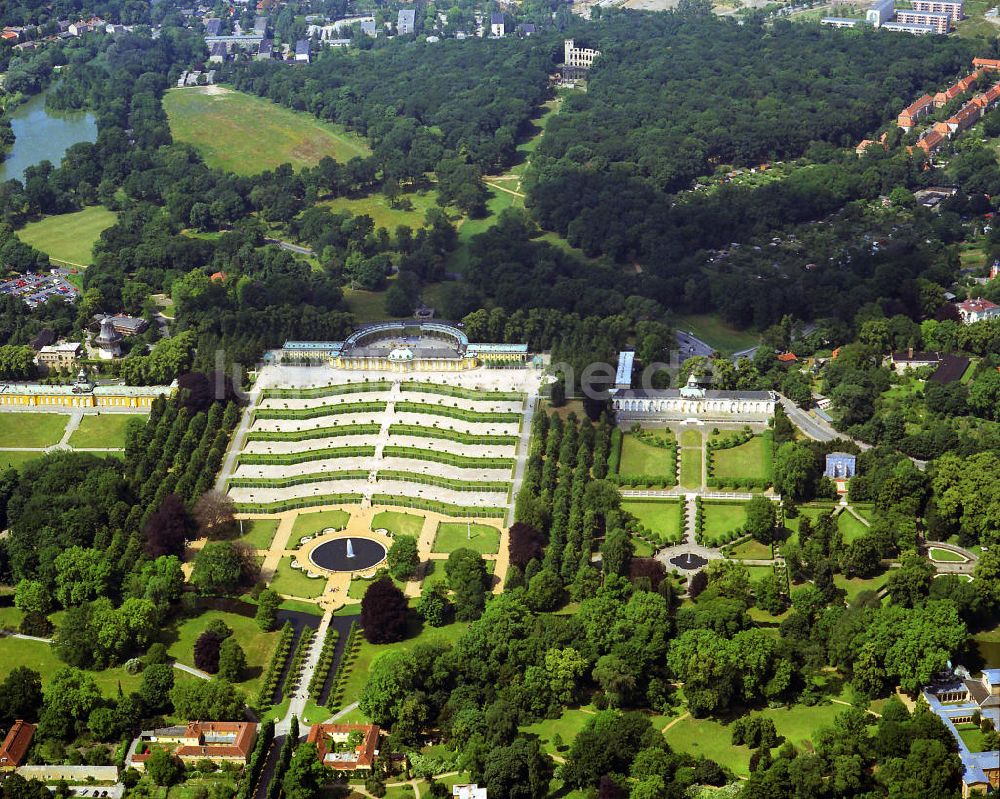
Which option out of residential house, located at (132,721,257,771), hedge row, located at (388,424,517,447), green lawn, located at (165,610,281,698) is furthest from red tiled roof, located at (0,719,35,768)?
hedge row, located at (388,424,517,447)

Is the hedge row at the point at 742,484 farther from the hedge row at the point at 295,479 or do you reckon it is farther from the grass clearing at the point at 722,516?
the hedge row at the point at 295,479

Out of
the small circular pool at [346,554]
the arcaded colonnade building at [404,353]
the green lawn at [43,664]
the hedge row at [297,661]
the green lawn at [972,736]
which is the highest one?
the arcaded colonnade building at [404,353]

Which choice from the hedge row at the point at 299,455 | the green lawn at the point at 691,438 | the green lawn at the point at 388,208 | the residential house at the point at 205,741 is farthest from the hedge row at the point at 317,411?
the green lawn at the point at 388,208

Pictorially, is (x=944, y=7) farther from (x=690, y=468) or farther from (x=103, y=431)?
(x=103, y=431)

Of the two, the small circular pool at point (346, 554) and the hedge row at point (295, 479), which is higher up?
the hedge row at point (295, 479)

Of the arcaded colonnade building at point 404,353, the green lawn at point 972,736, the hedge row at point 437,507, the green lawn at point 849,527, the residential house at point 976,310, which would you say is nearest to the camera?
the green lawn at point 972,736

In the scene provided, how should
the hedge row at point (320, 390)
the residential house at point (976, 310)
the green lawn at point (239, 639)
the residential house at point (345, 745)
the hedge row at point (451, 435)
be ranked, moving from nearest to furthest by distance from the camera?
the residential house at point (345, 745)
the green lawn at point (239, 639)
the hedge row at point (451, 435)
the hedge row at point (320, 390)
the residential house at point (976, 310)

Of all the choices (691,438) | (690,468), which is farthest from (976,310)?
(690,468)
